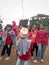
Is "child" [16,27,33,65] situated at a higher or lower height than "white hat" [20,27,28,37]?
lower

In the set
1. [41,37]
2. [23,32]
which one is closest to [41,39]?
[41,37]

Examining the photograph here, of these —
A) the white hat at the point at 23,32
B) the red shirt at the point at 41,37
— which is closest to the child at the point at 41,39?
the red shirt at the point at 41,37

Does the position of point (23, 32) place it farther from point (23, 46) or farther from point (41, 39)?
point (41, 39)

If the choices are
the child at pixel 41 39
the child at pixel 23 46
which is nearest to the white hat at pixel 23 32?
the child at pixel 23 46

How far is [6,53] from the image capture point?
10.3 metres

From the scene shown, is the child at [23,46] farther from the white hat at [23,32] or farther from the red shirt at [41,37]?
the red shirt at [41,37]

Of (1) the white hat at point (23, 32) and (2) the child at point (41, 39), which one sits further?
(2) the child at point (41, 39)

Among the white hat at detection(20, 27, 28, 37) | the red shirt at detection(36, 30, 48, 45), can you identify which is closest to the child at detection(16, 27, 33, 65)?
the white hat at detection(20, 27, 28, 37)

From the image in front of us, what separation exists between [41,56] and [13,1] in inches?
482

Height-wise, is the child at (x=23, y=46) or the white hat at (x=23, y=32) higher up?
the white hat at (x=23, y=32)

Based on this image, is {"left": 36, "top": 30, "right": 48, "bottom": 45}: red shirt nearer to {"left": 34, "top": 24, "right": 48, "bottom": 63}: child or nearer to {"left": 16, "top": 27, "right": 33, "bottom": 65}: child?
{"left": 34, "top": 24, "right": 48, "bottom": 63}: child

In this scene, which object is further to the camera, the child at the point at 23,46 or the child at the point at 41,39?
the child at the point at 41,39

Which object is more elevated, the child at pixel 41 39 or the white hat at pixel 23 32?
the white hat at pixel 23 32

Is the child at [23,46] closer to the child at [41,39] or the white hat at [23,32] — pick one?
the white hat at [23,32]
